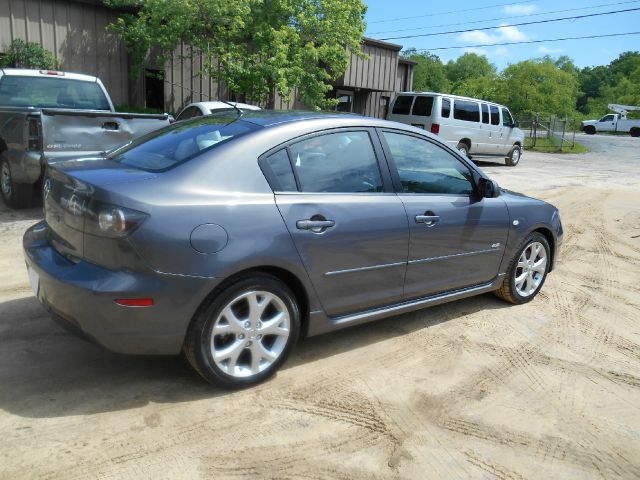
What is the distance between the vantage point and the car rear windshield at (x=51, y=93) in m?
7.94

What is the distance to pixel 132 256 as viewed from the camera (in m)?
2.79

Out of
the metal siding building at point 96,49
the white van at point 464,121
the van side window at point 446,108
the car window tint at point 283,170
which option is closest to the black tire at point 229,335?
the car window tint at point 283,170

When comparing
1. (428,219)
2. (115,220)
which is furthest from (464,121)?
(115,220)

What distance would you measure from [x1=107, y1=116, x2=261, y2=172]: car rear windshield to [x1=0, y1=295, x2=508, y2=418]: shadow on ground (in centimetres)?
115

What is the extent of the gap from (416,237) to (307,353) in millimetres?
1113

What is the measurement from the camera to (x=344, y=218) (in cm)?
349

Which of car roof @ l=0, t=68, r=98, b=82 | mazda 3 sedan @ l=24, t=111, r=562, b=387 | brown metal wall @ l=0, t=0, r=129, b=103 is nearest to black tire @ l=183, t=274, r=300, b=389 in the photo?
mazda 3 sedan @ l=24, t=111, r=562, b=387

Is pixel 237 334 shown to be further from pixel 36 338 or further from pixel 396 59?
pixel 396 59

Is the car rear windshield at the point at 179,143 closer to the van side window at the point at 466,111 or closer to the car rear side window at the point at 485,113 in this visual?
the van side window at the point at 466,111

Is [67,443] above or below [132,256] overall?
below

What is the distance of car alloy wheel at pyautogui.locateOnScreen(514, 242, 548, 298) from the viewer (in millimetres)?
5020

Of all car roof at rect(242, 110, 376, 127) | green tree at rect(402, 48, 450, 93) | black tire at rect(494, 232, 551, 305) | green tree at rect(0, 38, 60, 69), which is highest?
green tree at rect(402, 48, 450, 93)

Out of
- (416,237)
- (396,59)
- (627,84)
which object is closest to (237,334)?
(416,237)

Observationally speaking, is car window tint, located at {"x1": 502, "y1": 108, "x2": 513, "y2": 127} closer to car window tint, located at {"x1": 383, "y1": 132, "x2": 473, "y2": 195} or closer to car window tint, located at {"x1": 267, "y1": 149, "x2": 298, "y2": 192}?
car window tint, located at {"x1": 383, "y1": 132, "x2": 473, "y2": 195}
